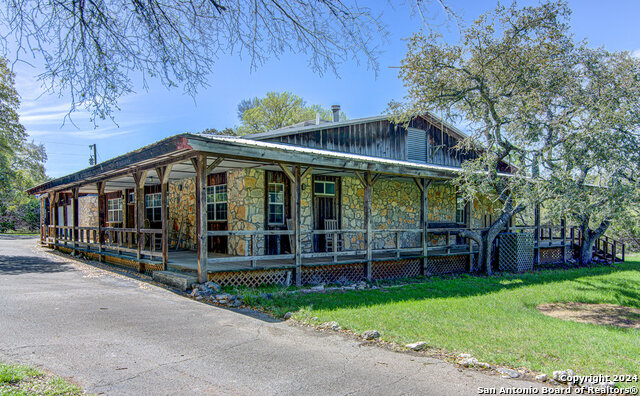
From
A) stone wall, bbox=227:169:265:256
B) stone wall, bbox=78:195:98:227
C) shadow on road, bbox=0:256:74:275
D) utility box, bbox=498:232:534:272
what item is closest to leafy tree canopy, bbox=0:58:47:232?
stone wall, bbox=78:195:98:227

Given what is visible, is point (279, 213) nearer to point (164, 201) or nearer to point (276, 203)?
point (276, 203)

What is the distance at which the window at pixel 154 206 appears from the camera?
51.6 feet

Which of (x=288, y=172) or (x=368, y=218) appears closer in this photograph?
(x=288, y=172)

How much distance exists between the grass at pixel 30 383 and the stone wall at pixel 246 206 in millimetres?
7103

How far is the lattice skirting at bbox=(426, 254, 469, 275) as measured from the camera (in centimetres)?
1273

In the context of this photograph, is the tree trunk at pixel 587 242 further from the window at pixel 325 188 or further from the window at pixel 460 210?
the window at pixel 325 188

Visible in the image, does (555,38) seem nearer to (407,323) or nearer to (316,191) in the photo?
(316,191)

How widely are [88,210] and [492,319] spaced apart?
70.4 ft

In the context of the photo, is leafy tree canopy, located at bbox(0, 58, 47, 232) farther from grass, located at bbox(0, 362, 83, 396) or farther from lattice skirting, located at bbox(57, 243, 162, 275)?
grass, located at bbox(0, 362, 83, 396)

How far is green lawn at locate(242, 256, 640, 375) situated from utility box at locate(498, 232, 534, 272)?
2.63 meters

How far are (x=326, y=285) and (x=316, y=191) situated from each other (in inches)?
145

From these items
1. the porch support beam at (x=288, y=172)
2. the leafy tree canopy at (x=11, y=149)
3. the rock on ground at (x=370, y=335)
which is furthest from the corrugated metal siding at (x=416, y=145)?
the leafy tree canopy at (x=11, y=149)

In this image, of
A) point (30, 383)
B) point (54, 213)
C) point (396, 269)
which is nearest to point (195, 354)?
A: point (30, 383)

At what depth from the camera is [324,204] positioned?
42.5ft
